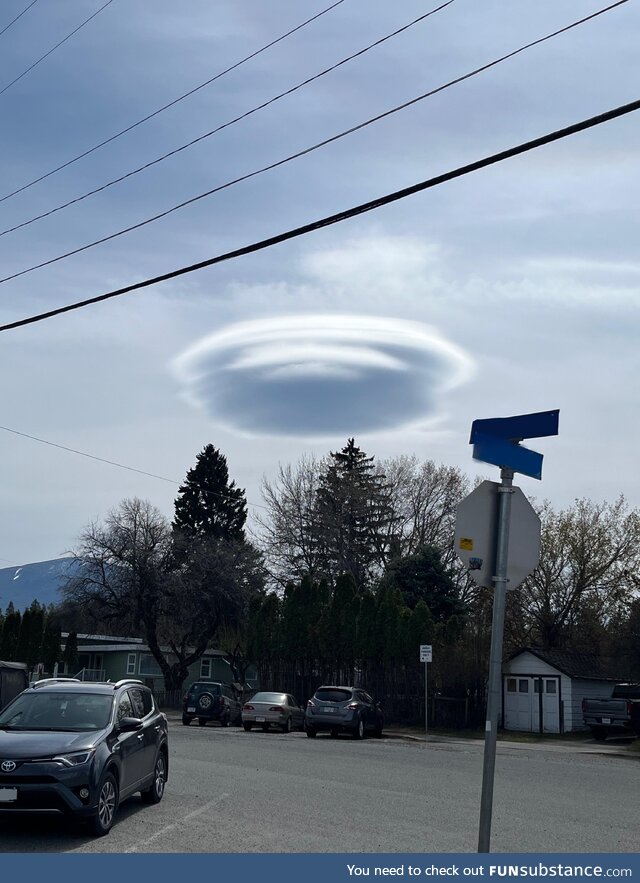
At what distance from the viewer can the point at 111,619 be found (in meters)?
57.8

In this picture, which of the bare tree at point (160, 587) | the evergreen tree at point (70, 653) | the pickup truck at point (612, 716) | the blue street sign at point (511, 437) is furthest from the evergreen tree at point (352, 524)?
the blue street sign at point (511, 437)

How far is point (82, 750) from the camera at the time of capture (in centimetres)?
1038

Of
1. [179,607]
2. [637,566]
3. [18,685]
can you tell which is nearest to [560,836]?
[18,685]

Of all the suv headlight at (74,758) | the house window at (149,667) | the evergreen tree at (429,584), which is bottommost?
the suv headlight at (74,758)

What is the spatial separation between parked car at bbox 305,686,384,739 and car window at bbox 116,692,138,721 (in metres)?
19.0

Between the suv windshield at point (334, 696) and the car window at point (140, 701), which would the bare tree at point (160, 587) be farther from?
the car window at point (140, 701)

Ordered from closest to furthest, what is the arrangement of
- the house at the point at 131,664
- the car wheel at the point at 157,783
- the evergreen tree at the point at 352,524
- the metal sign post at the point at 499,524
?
the metal sign post at the point at 499,524 → the car wheel at the point at 157,783 → the evergreen tree at the point at 352,524 → the house at the point at 131,664

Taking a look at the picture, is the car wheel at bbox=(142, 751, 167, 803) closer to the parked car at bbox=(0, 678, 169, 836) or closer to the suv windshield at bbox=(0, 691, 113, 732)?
the parked car at bbox=(0, 678, 169, 836)

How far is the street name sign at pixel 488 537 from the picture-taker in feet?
21.9

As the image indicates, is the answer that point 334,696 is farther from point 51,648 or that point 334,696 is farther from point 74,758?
point 51,648

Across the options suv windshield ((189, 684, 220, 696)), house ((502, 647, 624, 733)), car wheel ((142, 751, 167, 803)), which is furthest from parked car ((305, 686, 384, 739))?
car wheel ((142, 751, 167, 803))

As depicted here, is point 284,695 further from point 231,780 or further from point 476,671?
point 231,780

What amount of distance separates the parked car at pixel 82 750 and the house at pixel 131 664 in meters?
50.3

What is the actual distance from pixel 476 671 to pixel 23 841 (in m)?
30.0
